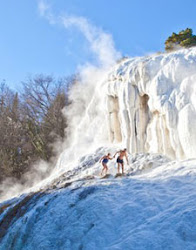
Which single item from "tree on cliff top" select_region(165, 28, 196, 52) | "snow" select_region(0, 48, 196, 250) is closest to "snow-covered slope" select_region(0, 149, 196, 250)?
"snow" select_region(0, 48, 196, 250)

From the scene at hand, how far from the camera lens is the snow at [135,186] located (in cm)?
689

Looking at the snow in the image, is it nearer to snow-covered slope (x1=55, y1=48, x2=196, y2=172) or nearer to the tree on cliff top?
snow-covered slope (x1=55, y1=48, x2=196, y2=172)

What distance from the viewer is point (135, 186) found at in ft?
29.7

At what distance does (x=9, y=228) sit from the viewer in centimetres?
933

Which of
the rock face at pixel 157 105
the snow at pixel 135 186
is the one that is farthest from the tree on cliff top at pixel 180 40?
the snow at pixel 135 186

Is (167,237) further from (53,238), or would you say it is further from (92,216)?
(53,238)

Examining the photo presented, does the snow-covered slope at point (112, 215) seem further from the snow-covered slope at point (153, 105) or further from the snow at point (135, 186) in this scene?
the snow-covered slope at point (153, 105)

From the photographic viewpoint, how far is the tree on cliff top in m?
20.4

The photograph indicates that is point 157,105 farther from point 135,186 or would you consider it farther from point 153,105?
point 135,186

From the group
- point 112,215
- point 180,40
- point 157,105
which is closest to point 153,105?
point 157,105

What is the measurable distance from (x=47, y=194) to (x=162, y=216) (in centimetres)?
A: 433

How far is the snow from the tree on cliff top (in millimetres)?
5740

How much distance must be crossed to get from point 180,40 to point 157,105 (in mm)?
10798

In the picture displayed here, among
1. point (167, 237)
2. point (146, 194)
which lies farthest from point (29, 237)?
point (167, 237)
